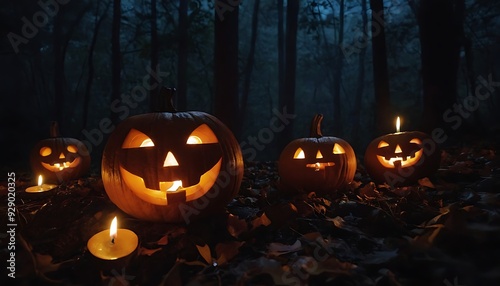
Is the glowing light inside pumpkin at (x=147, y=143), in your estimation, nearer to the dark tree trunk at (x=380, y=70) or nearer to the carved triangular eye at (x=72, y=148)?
the carved triangular eye at (x=72, y=148)

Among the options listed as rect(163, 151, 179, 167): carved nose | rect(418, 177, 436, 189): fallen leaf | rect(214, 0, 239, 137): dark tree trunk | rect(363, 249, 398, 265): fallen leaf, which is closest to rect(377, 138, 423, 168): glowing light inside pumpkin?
rect(418, 177, 436, 189): fallen leaf

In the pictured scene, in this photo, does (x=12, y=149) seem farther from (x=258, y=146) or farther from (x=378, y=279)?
(x=258, y=146)

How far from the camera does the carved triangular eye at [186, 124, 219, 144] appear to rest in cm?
227

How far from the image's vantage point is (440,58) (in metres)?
6.20

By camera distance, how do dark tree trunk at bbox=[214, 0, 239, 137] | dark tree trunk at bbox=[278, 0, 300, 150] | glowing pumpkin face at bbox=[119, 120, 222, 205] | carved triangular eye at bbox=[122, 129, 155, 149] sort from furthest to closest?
dark tree trunk at bbox=[278, 0, 300, 150]
dark tree trunk at bbox=[214, 0, 239, 137]
carved triangular eye at bbox=[122, 129, 155, 149]
glowing pumpkin face at bbox=[119, 120, 222, 205]

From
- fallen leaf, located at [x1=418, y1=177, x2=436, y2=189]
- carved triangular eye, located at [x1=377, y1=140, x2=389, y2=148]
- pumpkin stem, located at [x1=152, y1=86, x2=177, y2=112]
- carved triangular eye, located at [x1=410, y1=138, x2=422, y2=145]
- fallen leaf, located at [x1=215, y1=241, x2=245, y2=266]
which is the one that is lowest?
fallen leaf, located at [x1=215, y1=241, x2=245, y2=266]

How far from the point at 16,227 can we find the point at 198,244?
1267 millimetres

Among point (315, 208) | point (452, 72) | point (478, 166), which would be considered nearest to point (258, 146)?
point (452, 72)

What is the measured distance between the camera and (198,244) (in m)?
1.75

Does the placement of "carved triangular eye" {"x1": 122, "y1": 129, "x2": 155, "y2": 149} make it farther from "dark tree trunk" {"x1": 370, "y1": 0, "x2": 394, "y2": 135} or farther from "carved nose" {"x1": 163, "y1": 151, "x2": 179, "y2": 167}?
"dark tree trunk" {"x1": 370, "y1": 0, "x2": 394, "y2": 135}

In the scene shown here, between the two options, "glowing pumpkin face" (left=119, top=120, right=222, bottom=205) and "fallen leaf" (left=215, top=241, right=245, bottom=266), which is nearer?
"fallen leaf" (left=215, top=241, right=245, bottom=266)

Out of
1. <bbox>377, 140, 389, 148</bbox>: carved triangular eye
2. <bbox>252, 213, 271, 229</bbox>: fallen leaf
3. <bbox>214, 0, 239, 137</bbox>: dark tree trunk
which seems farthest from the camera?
<bbox>214, 0, 239, 137</bbox>: dark tree trunk

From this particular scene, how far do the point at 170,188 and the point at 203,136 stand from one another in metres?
0.46

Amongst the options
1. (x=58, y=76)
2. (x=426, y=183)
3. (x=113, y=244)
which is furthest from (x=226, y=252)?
(x=58, y=76)
